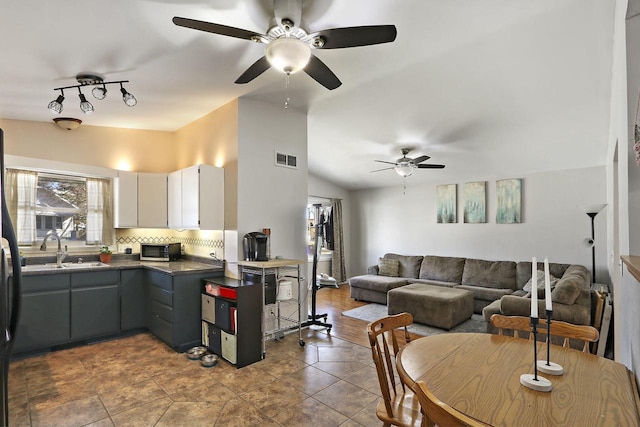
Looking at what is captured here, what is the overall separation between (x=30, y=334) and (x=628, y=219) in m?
4.96

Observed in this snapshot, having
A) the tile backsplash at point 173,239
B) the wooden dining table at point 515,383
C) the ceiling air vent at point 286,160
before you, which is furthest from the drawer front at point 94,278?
the wooden dining table at point 515,383

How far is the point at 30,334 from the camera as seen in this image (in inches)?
133

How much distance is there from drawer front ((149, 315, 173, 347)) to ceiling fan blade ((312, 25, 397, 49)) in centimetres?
314

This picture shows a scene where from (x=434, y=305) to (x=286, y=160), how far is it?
2789mm

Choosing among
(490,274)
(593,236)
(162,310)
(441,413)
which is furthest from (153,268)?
(593,236)

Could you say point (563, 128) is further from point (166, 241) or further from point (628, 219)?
point (166, 241)

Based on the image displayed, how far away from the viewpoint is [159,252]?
14.5 feet

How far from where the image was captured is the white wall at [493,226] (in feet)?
17.6

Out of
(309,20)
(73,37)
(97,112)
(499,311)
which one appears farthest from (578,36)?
(97,112)

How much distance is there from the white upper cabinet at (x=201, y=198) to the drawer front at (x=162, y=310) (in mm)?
911

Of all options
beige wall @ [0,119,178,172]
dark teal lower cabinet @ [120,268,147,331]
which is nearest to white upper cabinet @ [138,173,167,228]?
beige wall @ [0,119,178,172]

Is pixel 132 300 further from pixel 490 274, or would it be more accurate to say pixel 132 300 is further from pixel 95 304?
pixel 490 274

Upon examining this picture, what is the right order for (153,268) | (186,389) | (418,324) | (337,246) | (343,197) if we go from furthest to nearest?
(343,197) → (337,246) → (418,324) → (153,268) → (186,389)

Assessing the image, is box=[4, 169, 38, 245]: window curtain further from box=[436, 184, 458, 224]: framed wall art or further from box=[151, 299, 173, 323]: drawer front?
box=[436, 184, 458, 224]: framed wall art
